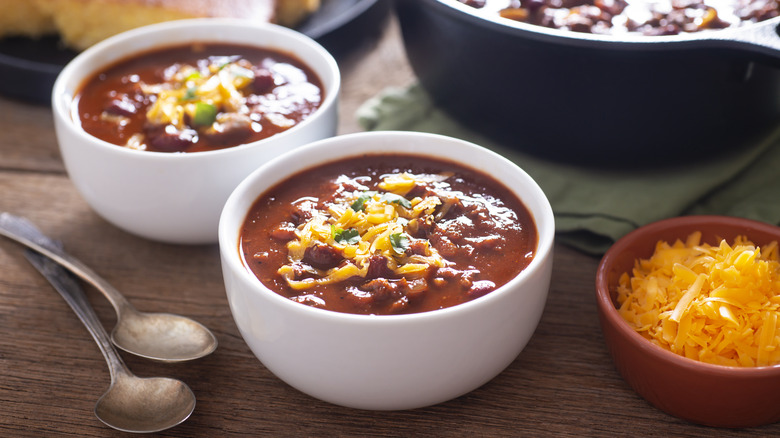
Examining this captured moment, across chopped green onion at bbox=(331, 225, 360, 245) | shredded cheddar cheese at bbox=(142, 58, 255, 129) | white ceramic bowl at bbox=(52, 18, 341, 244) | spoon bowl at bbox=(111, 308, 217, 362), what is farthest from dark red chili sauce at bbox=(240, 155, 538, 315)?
shredded cheddar cheese at bbox=(142, 58, 255, 129)

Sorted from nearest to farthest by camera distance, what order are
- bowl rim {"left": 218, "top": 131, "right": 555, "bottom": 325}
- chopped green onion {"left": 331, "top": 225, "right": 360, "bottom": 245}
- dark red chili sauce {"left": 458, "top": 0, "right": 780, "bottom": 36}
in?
bowl rim {"left": 218, "top": 131, "right": 555, "bottom": 325} → chopped green onion {"left": 331, "top": 225, "right": 360, "bottom": 245} → dark red chili sauce {"left": 458, "top": 0, "right": 780, "bottom": 36}

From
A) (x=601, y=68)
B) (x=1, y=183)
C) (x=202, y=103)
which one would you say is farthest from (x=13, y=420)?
(x=601, y=68)

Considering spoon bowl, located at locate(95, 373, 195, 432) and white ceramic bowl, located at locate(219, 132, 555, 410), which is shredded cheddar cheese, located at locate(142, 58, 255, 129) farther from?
spoon bowl, located at locate(95, 373, 195, 432)

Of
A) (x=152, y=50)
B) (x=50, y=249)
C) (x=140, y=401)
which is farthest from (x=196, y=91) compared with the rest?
(x=140, y=401)

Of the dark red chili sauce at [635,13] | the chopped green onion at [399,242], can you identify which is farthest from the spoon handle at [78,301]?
the dark red chili sauce at [635,13]

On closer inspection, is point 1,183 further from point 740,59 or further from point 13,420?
point 740,59

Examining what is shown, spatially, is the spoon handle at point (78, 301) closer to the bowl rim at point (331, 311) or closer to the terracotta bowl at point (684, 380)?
the bowl rim at point (331, 311)
